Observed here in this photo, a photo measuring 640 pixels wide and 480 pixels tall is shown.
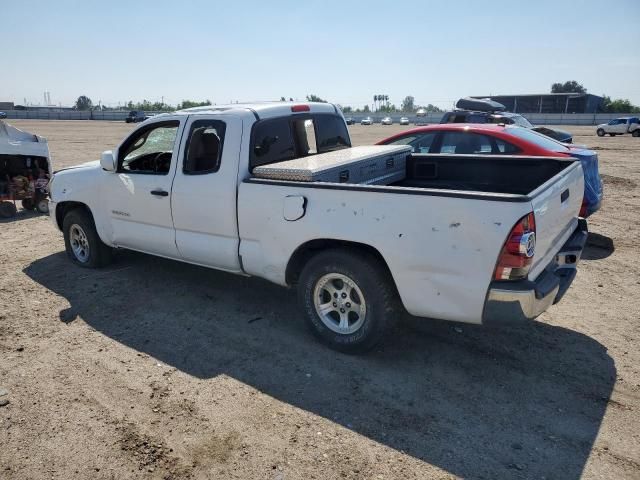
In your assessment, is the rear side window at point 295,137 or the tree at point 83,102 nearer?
the rear side window at point 295,137

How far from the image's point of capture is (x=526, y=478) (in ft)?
9.00

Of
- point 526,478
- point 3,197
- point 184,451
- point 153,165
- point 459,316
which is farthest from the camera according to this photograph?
point 3,197

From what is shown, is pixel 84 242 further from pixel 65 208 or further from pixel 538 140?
pixel 538 140

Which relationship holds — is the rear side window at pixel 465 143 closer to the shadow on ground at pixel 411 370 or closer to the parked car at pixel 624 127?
the shadow on ground at pixel 411 370

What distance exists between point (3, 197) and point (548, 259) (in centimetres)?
935

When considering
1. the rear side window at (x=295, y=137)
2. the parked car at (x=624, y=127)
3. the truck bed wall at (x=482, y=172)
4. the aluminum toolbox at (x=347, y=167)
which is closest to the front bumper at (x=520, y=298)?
the truck bed wall at (x=482, y=172)

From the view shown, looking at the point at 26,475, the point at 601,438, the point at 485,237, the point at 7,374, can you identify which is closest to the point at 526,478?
the point at 601,438

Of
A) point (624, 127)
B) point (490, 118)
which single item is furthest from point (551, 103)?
point (490, 118)

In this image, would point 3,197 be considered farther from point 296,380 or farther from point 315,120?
point 296,380

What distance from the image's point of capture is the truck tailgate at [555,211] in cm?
332

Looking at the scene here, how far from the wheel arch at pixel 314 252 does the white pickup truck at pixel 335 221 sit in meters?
0.01

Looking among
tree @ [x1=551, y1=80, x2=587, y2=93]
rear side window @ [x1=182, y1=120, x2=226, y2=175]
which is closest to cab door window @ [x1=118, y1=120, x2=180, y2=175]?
rear side window @ [x1=182, y1=120, x2=226, y2=175]

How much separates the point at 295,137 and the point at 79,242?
3.29m

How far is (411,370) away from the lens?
12.7 feet
